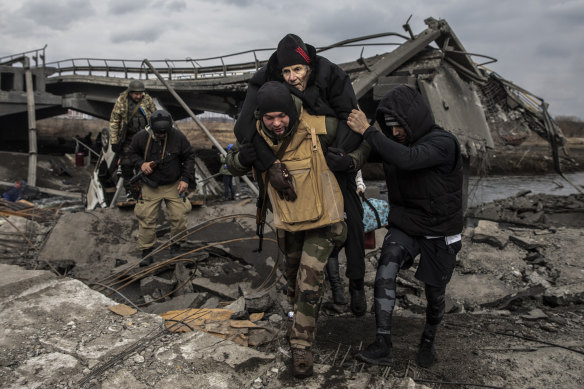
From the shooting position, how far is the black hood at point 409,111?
2672mm

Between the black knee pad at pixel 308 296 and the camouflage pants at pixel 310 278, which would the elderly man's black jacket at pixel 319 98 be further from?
the black knee pad at pixel 308 296

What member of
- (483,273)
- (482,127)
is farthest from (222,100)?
(483,273)

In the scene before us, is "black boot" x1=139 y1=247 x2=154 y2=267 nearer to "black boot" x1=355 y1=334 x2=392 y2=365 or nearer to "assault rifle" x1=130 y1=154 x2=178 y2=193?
"assault rifle" x1=130 y1=154 x2=178 y2=193

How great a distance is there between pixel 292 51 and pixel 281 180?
32.0 inches

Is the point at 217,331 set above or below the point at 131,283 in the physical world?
above

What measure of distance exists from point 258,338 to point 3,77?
25462 mm

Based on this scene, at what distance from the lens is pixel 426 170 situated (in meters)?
2.70

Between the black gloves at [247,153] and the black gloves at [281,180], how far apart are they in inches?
5.5

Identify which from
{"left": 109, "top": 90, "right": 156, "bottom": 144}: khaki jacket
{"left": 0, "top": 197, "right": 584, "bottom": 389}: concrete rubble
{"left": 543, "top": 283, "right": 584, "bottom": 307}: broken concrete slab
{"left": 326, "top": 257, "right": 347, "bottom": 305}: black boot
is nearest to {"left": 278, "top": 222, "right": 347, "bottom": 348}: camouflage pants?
{"left": 0, "top": 197, "right": 584, "bottom": 389}: concrete rubble

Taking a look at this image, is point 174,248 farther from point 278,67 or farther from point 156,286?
point 278,67

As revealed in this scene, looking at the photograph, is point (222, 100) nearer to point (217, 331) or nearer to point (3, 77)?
point (3, 77)

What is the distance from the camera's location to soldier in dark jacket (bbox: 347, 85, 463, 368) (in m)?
2.67

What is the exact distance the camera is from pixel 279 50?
2727 mm

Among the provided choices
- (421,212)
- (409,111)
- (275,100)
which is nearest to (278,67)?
(275,100)
